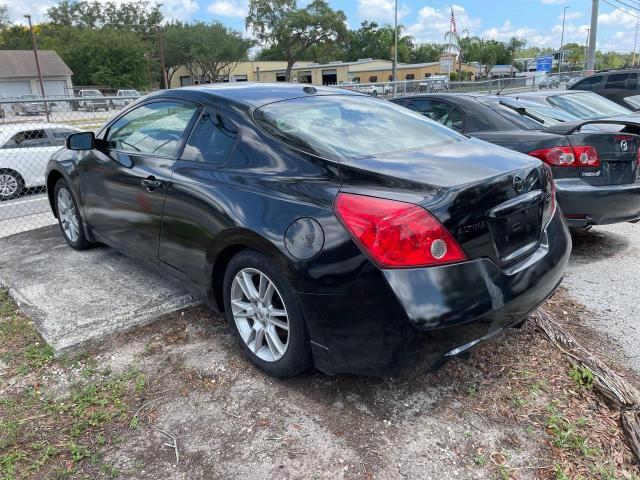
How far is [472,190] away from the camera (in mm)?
2416

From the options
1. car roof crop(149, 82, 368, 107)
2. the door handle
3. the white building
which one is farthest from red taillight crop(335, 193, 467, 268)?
the white building

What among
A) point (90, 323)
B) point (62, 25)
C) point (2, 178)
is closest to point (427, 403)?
point (90, 323)

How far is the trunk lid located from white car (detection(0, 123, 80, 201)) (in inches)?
352

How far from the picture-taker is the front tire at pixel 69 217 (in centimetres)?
482

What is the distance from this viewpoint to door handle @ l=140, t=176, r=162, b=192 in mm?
3404

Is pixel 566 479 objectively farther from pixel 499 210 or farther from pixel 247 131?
pixel 247 131

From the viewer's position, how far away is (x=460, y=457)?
2322mm

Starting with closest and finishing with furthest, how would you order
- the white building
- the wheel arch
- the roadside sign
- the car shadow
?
the wheel arch, the car shadow, the roadside sign, the white building

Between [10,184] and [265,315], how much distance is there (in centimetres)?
876

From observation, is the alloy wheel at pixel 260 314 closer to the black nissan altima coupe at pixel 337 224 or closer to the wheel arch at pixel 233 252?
the black nissan altima coupe at pixel 337 224

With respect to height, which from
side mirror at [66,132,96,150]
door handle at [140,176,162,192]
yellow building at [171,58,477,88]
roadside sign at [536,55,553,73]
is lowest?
door handle at [140,176,162,192]

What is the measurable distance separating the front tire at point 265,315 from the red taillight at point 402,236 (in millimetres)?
515

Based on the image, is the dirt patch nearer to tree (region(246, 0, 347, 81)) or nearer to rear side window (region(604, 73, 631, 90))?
rear side window (region(604, 73, 631, 90))

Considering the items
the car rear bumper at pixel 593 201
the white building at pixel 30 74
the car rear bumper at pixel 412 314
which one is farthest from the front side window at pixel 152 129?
the white building at pixel 30 74
